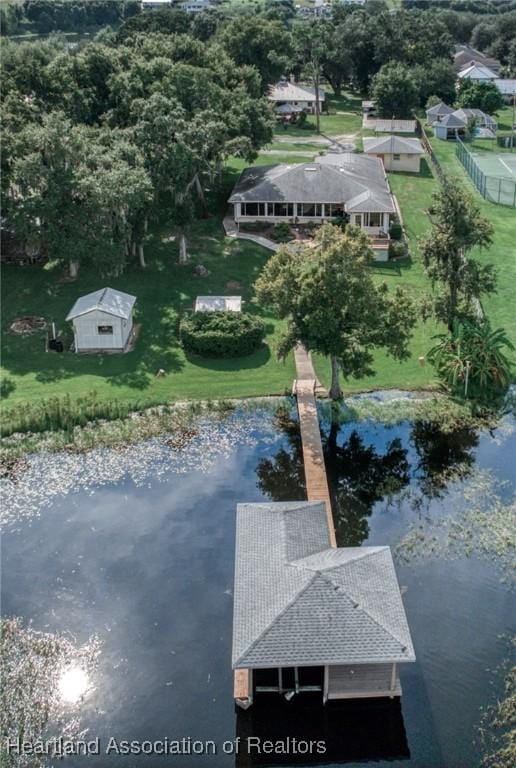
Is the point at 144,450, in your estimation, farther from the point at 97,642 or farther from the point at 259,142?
the point at 259,142

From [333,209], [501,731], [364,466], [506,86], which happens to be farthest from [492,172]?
[501,731]

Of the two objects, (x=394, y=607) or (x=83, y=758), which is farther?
(x=394, y=607)

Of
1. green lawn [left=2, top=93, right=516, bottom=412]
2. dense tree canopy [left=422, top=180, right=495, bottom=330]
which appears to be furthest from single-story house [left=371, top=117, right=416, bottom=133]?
dense tree canopy [left=422, top=180, right=495, bottom=330]

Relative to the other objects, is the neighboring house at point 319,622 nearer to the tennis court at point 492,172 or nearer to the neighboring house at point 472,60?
the tennis court at point 492,172

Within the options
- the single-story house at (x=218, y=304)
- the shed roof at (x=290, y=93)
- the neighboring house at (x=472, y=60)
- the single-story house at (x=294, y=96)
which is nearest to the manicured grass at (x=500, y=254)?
the single-story house at (x=218, y=304)

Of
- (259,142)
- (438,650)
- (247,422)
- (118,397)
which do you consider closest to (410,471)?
(247,422)
